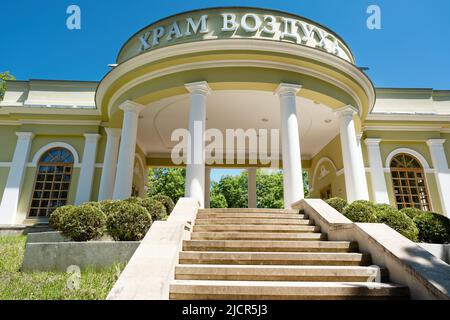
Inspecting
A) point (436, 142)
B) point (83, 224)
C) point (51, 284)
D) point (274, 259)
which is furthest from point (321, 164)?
point (51, 284)

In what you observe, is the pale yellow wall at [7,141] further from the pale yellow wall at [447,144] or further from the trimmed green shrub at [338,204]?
the pale yellow wall at [447,144]

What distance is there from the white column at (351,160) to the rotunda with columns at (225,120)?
4 centimetres

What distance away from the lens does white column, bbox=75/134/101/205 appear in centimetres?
1462

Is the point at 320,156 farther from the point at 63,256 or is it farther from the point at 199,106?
the point at 63,256

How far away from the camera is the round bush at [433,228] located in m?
7.31

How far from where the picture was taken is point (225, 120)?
49.0 ft

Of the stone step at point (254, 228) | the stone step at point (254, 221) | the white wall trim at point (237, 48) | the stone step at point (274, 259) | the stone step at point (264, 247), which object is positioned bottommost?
the stone step at point (274, 259)

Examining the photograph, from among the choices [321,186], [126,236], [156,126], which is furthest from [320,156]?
[126,236]

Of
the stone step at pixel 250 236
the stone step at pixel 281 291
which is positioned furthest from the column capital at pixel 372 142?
the stone step at pixel 281 291

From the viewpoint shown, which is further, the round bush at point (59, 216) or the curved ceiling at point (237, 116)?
the curved ceiling at point (237, 116)

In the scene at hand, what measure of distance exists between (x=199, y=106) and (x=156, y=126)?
602 cm

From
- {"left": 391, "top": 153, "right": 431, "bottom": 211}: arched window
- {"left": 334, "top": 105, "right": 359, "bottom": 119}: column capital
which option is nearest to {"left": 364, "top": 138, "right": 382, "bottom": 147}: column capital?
{"left": 391, "top": 153, "right": 431, "bottom": 211}: arched window

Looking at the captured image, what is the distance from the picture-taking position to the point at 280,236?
242 inches

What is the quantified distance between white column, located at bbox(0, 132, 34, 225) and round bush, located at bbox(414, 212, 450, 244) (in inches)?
648
